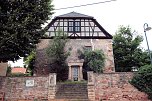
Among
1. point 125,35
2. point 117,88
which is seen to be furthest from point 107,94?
point 125,35

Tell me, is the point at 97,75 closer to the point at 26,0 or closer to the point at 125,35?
the point at 26,0

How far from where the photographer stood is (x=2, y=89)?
1655 cm

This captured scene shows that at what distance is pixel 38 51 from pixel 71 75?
17.3 feet

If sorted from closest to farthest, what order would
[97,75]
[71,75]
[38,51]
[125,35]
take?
[97,75] → [71,75] → [38,51] → [125,35]

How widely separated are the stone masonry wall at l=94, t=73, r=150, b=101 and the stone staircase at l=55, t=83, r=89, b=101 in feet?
4.01

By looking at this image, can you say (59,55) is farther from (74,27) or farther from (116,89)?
(116,89)

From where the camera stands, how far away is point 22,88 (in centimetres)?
1664

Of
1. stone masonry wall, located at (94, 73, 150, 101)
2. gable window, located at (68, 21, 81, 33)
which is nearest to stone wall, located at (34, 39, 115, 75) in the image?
gable window, located at (68, 21, 81, 33)

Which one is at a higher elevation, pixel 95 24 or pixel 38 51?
pixel 95 24

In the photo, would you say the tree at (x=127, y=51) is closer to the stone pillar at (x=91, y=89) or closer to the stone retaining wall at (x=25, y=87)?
the stone pillar at (x=91, y=89)

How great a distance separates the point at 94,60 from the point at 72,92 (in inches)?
304

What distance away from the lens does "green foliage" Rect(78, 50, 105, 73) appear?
2470 cm

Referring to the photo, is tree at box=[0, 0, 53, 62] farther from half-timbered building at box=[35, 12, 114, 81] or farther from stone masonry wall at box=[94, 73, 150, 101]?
half-timbered building at box=[35, 12, 114, 81]

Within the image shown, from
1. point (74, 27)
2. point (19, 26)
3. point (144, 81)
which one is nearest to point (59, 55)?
point (74, 27)
